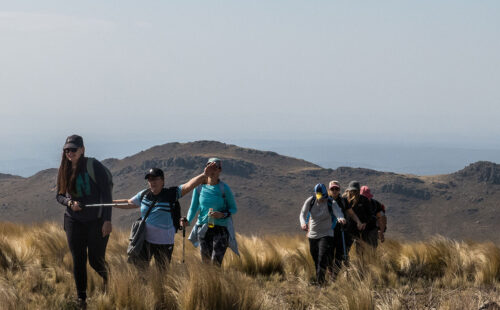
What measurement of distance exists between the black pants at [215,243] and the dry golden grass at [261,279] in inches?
14.3

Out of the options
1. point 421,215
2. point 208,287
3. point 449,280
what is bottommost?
point 421,215

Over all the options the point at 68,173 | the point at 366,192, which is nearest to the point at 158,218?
the point at 68,173

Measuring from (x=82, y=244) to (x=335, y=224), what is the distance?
359cm

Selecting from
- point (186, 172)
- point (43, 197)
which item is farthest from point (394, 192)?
point (43, 197)

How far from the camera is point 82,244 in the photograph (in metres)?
6.35

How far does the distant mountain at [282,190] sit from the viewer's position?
248 ft

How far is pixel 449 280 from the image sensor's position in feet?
28.9

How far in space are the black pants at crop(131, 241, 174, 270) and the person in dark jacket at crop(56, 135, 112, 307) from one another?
0.56 m

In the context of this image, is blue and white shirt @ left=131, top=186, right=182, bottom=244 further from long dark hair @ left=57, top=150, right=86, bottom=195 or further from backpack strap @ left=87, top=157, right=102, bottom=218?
long dark hair @ left=57, top=150, right=86, bottom=195

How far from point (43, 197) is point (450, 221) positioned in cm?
5524

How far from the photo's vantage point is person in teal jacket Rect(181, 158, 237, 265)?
726cm

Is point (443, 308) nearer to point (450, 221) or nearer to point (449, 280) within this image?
point (449, 280)

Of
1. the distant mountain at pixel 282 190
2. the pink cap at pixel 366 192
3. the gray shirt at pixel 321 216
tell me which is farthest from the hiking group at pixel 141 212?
the distant mountain at pixel 282 190

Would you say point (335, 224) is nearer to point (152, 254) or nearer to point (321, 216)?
point (321, 216)
